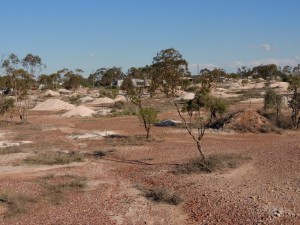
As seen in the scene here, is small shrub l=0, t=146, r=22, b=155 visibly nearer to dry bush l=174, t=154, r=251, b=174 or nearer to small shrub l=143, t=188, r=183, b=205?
dry bush l=174, t=154, r=251, b=174

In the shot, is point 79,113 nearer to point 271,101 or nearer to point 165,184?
point 271,101

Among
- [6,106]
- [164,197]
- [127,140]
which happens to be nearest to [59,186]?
[164,197]

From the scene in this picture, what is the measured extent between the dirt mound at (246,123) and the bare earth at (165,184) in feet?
5.82

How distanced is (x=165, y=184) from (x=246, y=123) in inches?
504

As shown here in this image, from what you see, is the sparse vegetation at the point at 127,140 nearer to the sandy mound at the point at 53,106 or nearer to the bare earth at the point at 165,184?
the bare earth at the point at 165,184

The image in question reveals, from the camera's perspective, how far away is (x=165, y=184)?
1382 centimetres

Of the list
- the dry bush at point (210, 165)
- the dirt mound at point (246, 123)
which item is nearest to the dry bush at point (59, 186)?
the dry bush at point (210, 165)

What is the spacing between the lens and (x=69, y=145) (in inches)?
885

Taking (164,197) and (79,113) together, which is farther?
(79,113)

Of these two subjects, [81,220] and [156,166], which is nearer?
[81,220]

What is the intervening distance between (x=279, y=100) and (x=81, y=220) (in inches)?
870

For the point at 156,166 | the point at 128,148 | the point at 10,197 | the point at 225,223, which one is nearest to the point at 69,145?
the point at 128,148

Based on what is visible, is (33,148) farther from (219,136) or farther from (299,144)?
(299,144)

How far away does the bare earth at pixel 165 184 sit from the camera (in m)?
10.9
